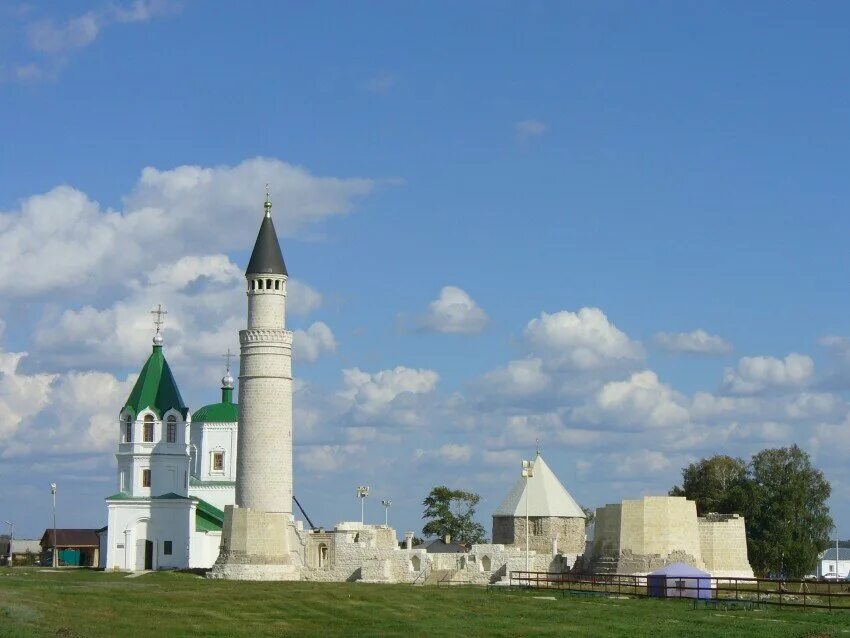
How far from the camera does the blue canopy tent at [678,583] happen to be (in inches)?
1725

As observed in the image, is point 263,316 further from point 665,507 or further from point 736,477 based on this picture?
point 736,477

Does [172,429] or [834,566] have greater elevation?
[172,429]

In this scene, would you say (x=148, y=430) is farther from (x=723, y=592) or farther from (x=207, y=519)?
(x=723, y=592)

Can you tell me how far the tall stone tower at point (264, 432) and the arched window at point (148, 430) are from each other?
8683mm

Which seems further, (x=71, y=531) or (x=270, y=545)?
(x=71, y=531)

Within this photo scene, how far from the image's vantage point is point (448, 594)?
160 ft

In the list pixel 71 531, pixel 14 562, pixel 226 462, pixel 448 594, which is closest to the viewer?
pixel 448 594

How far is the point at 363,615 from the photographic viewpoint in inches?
1544

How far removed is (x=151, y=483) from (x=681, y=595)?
3645 centimetres

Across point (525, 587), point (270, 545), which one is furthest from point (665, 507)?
point (270, 545)

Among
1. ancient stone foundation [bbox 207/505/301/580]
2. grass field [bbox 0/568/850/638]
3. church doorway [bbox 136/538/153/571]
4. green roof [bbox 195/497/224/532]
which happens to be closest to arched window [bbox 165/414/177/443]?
green roof [bbox 195/497/224/532]

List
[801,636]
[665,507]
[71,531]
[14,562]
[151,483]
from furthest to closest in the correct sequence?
[71,531]
[14,562]
[151,483]
[665,507]
[801,636]

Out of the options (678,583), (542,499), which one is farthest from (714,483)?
(678,583)

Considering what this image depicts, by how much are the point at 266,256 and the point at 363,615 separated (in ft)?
102
